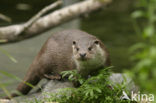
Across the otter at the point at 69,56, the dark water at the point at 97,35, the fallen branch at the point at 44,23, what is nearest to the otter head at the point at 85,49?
the otter at the point at 69,56

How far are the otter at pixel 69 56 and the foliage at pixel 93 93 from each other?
12.4 inches

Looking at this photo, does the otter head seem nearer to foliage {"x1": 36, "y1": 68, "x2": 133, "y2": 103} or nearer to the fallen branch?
foliage {"x1": 36, "y1": 68, "x2": 133, "y2": 103}

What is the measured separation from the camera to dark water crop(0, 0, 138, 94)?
5441 mm

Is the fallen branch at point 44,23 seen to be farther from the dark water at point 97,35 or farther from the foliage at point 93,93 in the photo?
the foliage at point 93,93

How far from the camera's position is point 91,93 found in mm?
2371

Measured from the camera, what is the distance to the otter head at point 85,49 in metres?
2.84

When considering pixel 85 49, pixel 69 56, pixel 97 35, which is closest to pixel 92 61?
pixel 85 49

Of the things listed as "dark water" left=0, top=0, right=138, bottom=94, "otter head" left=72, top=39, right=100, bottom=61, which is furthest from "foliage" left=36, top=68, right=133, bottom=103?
"dark water" left=0, top=0, right=138, bottom=94

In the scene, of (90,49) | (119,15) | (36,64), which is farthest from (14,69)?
(119,15)

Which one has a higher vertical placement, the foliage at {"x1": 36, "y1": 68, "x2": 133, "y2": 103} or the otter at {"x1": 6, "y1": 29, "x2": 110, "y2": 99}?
the otter at {"x1": 6, "y1": 29, "x2": 110, "y2": 99}

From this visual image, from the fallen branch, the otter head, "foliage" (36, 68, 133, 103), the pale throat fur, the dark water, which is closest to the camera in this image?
"foliage" (36, 68, 133, 103)

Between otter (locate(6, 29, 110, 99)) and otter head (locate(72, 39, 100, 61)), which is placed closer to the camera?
otter head (locate(72, 39, 100, 61))

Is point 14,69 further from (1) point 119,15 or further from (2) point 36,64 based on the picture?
(1) point 119,15

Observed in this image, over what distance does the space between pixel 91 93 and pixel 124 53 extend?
17.5ft
